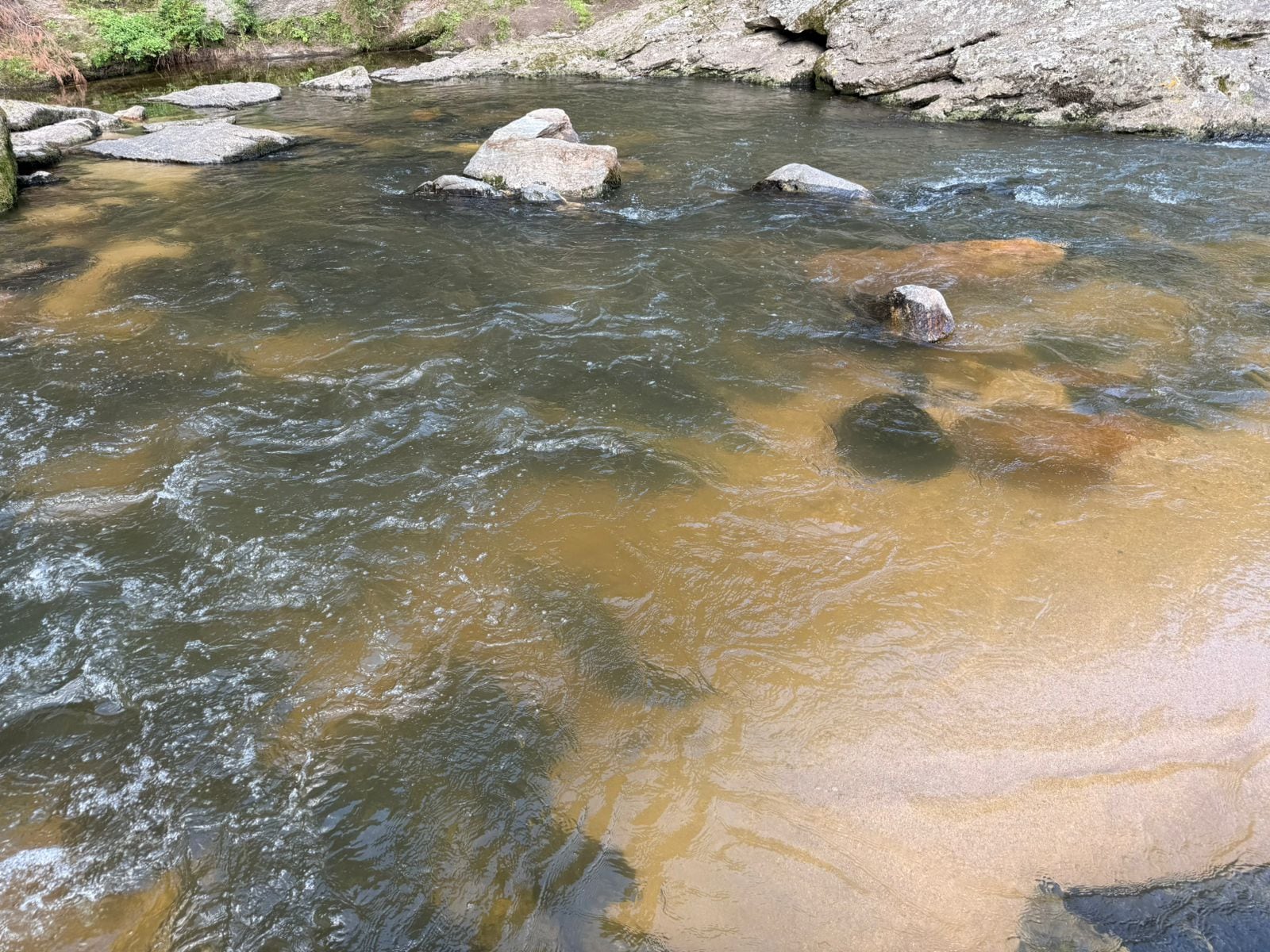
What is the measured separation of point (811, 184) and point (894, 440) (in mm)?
5446

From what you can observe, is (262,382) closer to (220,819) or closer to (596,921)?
(220,819)

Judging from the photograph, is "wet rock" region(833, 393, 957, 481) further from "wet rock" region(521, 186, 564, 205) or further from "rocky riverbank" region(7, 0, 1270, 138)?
"rocky riverbank" region(7, 0, 1270, 138)

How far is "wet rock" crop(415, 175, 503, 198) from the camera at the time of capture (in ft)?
28.6

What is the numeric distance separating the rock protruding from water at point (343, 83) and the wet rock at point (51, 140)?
5338mm

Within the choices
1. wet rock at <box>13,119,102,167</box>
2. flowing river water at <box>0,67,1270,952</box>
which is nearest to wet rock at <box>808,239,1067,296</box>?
flowing river water at <box>0,67,1270,952</box>

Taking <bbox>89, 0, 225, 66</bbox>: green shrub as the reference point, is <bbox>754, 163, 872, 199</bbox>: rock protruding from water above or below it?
below

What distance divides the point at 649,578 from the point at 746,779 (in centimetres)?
108

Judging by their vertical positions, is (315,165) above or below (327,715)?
above

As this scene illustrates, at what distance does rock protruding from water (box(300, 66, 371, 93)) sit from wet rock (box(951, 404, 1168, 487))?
661 inches

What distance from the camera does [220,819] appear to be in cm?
242

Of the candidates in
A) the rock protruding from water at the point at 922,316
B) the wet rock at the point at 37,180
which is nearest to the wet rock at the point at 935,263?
the rock protruding from water at the point at 922,316

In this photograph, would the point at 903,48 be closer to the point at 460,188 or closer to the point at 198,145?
the point at 460,188

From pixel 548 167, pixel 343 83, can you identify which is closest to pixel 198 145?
pixel 548 167

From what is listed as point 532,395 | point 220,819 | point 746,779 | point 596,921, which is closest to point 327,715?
point 220,819
